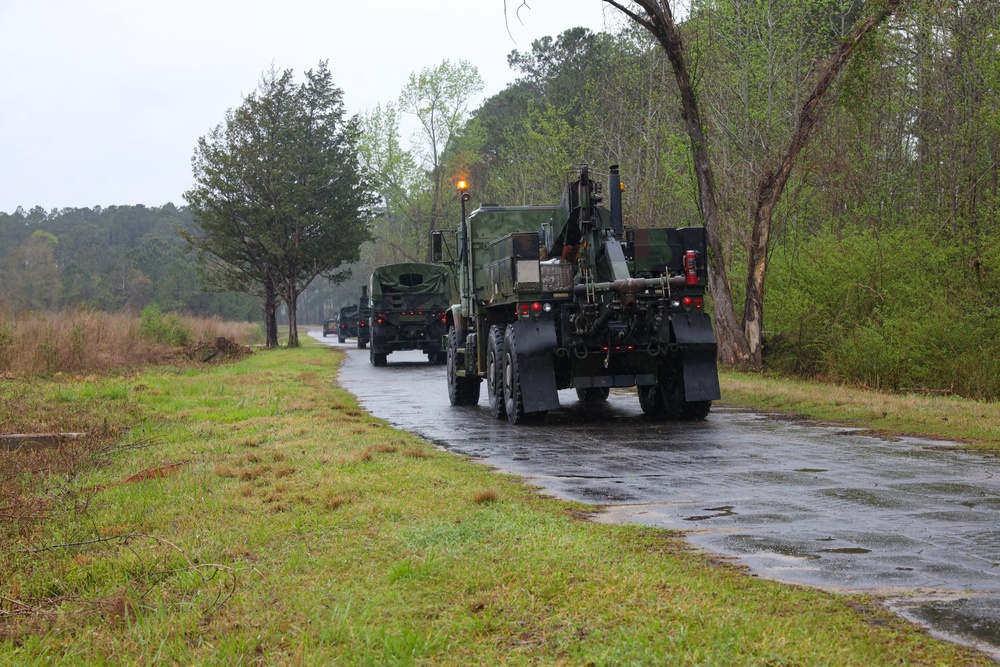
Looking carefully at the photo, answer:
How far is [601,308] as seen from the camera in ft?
47.4

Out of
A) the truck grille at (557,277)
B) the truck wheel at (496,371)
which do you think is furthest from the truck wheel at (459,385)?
the truck grille at (557,277)

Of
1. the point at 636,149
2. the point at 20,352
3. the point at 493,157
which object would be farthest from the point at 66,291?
the point at 20,352

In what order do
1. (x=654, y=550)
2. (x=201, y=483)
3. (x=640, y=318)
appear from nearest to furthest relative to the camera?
1. (x=654, y=550)
2. (x=201, y=483)
3. (x=640, y=318)

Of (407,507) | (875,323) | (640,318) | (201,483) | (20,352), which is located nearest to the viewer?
(407,507)

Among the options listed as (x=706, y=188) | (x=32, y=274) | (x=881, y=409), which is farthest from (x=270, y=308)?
(x=32, y=274)

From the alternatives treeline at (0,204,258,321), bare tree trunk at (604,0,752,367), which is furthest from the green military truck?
treeline at (0,204,258,321)

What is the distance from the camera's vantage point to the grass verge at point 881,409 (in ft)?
41.8

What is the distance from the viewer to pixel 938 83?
27422 mm

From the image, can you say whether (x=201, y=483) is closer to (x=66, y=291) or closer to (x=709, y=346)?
(x=709, y=346)

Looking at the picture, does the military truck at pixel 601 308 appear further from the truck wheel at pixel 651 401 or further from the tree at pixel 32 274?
the tree at pixel 32 274

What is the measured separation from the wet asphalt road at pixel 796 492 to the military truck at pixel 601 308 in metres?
0.65

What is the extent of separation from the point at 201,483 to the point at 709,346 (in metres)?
7.91

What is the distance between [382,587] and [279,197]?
47.6m

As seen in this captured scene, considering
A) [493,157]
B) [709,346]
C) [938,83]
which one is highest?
[493,157]
